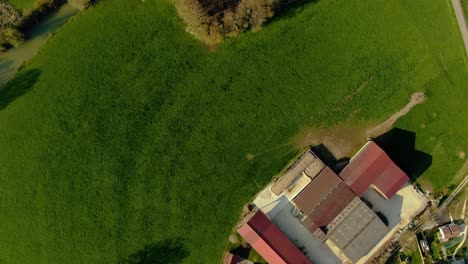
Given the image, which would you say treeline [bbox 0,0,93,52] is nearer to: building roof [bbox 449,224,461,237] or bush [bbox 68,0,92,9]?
bush [bbox 68,0,92,9]

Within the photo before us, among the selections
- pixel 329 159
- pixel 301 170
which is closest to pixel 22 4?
pixel 301 170

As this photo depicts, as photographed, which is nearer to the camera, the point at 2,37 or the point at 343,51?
the point at 2,37

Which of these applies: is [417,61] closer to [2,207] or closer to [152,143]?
[152,143]

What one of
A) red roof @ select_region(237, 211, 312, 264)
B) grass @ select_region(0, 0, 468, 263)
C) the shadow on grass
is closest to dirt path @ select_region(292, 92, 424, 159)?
grass @ select_region(0, 0, 468, 263)

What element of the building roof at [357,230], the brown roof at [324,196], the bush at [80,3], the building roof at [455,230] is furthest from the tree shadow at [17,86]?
the building roof at [455,230]

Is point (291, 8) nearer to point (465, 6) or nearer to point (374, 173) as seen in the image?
point (374, 173)

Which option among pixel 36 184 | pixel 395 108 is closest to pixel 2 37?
pixel 36 184

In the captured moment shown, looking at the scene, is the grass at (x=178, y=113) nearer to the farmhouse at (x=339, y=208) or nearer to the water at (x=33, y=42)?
the water at (x=33, y=42)

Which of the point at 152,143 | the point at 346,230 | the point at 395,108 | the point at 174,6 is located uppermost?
the point at 174,6
